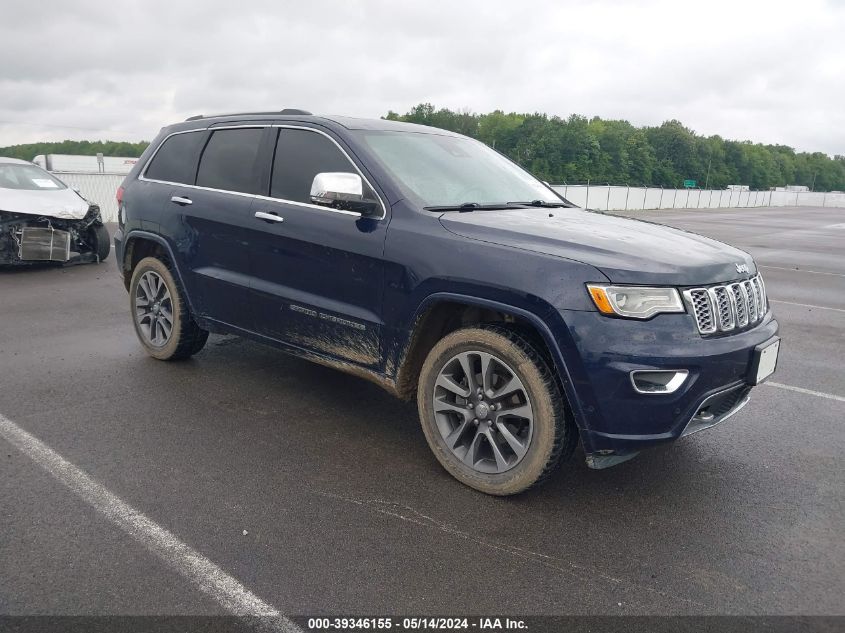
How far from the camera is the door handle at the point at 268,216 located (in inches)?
167

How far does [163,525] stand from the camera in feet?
10.2

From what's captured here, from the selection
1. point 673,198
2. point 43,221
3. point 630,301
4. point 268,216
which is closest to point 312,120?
point 268,216

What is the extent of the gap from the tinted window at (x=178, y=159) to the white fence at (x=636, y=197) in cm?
599

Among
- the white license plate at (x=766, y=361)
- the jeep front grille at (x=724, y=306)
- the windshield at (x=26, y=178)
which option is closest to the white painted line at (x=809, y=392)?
the white license plate at (x=766, y=361)

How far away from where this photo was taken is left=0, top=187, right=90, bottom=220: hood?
9.32 m

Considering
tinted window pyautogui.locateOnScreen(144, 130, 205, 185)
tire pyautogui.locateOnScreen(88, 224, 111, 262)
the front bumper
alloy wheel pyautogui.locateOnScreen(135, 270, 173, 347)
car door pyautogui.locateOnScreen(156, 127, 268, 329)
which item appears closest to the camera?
the front bumper

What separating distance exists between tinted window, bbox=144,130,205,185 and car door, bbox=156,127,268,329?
0.31 feet

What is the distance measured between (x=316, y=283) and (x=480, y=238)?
114cm

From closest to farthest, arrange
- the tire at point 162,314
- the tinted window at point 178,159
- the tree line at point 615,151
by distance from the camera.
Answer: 1. the tinted window at point 178,159
2. the tire at point 162,314
3. the tree line at point 615,151

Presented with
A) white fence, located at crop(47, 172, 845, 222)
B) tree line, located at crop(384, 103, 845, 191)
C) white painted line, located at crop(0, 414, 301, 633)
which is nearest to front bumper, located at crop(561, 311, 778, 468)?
white painted line, located at crop(0, 414, 301, 633)

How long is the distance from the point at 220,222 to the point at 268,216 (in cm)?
51

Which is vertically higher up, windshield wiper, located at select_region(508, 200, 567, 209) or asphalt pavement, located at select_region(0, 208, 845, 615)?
windshield wiper, located at select_region(508, 200, 567, 209)

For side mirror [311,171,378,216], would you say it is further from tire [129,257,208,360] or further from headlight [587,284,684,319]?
tire [129,257,208,360]

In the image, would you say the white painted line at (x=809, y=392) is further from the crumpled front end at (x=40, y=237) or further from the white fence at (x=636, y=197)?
the crumpled front end at (x=40, y=237)
